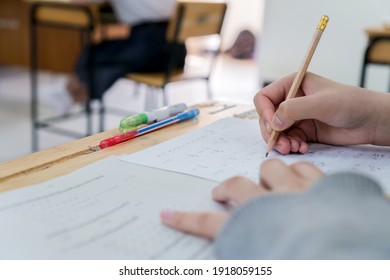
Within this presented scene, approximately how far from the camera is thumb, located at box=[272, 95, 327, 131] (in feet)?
2.31

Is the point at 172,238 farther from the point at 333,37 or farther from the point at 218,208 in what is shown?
the point at 333,37

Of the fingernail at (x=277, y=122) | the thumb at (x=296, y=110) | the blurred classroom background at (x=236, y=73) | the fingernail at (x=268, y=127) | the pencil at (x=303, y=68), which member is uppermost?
the pencil at (x=303, y=68)

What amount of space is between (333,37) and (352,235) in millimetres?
3396

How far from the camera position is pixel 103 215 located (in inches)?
19.8

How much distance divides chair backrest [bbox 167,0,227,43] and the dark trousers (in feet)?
0.51

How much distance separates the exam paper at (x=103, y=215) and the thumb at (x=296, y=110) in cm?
17

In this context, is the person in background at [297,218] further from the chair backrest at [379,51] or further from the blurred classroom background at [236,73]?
the blurred classroom background at [236,73]

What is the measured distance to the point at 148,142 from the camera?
77 cm

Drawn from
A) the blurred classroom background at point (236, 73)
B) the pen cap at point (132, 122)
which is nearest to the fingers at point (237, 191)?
the pen cap at point (132, 122)

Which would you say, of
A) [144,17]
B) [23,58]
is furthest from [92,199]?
[23,58]

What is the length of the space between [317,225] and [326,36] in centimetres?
340

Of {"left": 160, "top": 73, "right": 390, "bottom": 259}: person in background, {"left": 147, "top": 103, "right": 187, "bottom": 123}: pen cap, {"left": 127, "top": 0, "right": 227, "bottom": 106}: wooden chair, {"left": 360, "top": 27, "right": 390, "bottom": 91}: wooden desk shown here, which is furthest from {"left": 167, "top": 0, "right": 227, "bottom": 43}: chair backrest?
{"left": 160, "top": 73, "right": 390, "bottom": 259}: person in background

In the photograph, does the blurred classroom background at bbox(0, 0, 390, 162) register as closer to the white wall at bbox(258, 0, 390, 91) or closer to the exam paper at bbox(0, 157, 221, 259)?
the white wall at bbox(258, 0, 390, 91)

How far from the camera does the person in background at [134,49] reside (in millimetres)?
2533
